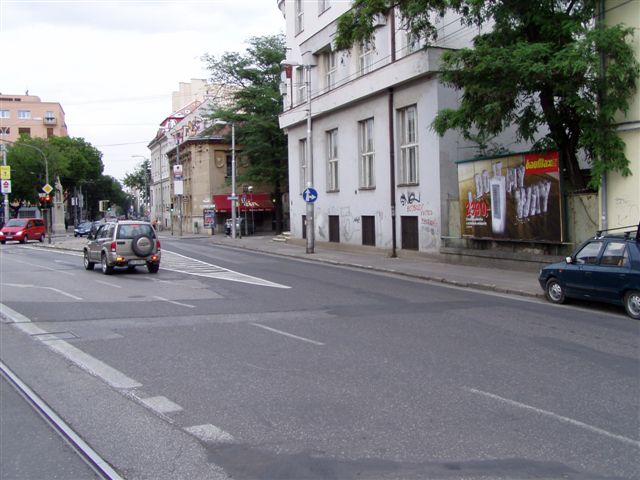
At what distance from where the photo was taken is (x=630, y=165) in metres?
15.9

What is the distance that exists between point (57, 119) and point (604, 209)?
334 feet

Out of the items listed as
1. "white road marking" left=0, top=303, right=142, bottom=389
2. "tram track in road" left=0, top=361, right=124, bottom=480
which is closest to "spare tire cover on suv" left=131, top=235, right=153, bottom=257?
"white road marking" left=0, top=303, right=142, bottom=389

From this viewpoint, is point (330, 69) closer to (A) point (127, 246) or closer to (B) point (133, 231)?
(B) point (133, 231)

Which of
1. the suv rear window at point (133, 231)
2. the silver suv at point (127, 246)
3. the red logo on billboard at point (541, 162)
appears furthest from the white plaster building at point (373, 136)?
the silver suv at point (127, 246)

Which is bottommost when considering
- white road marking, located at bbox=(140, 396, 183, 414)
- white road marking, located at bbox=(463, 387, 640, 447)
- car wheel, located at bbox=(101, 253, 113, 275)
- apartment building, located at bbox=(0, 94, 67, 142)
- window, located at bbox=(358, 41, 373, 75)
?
white road marking, located at bbox=(463, 387, 640, 447)

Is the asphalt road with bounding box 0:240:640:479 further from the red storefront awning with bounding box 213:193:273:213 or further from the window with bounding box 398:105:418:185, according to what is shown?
the red storefront awning with bounding box 213:193:273:213

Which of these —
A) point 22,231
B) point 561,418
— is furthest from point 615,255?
point 22,231

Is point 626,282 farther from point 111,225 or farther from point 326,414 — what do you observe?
point 111,225

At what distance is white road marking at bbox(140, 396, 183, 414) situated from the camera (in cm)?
620

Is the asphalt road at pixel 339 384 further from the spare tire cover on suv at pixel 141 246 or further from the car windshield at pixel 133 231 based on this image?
the car windshield at pixel 133 231

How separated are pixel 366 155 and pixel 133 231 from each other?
12472 mm

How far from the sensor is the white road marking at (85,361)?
24.1 feet

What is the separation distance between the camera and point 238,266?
79.6 feet

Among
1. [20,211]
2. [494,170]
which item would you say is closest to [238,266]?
[494,170]
